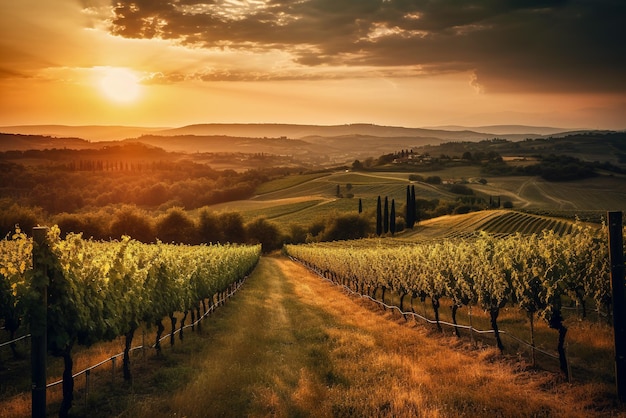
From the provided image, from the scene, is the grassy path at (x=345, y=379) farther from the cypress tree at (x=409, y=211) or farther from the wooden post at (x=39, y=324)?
the cypress tree at (x=409, y=211)

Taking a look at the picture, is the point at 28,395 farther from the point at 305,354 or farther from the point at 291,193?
the point at 291,193

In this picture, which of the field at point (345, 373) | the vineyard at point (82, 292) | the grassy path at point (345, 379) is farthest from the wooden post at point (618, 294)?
the vineyard at point (82, 292)

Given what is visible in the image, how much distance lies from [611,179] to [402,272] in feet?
491

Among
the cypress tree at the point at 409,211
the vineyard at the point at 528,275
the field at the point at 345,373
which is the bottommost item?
the cypress tree at the point at 409,211

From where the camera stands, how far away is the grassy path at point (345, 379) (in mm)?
12109

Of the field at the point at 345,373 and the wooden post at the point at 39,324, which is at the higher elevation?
the wooden post at the point at 39,324

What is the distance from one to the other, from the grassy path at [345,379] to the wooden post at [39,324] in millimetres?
2670

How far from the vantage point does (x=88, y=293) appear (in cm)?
1312

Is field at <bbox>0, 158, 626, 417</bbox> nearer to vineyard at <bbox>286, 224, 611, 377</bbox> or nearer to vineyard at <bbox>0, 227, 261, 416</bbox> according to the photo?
vineyard at <bbox>286, 224, 611, 377</bbox>

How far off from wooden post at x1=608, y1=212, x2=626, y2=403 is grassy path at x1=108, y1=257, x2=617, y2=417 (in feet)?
2.74

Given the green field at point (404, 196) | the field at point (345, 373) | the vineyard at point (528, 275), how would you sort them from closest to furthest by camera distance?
the field at point (345, 373) → the vineyard at point (528, 275) → the green field at point (404, 196)

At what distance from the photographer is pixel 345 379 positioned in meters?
15.1

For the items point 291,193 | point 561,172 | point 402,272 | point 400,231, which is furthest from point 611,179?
point 402,272

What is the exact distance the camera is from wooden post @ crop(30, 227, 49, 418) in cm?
1016
